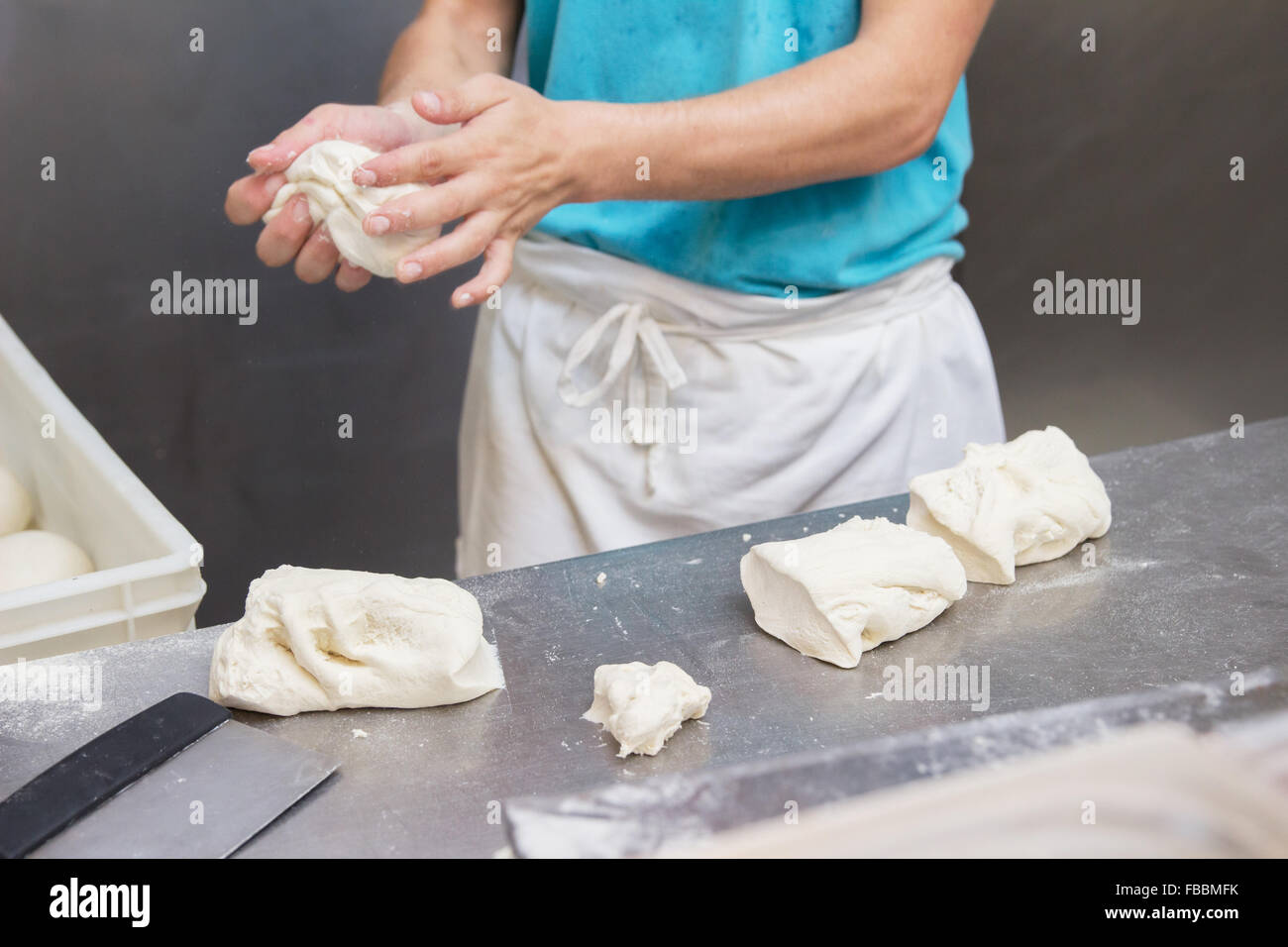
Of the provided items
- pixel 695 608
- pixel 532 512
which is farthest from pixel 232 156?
pixel 695 608

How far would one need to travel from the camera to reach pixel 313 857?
890 mm

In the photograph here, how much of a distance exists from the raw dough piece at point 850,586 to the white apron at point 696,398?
1.59 ft

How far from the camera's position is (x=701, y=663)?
3.74ft

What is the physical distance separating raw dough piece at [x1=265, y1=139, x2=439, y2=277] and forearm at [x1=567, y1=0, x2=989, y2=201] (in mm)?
212

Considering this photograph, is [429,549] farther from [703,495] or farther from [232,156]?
[703,495]

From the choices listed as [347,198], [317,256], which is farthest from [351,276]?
[347,198]

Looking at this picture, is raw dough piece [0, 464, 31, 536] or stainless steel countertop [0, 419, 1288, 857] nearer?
stainless steel countertop [0, 419, 1288, 857]

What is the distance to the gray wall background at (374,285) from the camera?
8.14 feet

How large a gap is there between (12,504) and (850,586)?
1.20 meters

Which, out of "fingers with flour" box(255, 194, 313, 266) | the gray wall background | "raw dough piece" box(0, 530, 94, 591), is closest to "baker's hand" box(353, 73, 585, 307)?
"fingers with flour" box(255, 194, 313, 266)

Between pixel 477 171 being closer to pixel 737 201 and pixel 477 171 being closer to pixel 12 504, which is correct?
pixel 737 201

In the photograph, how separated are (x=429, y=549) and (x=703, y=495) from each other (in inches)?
57.7

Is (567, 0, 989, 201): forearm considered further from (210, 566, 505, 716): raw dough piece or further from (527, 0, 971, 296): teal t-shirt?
(210, 566, 505, 716): raw dough piece

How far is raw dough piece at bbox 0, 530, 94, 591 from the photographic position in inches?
59.6
